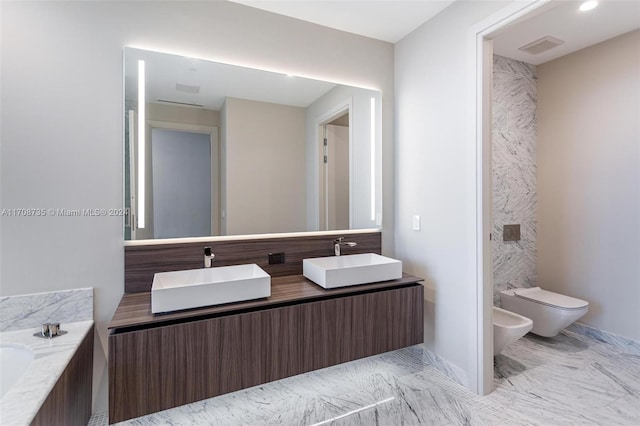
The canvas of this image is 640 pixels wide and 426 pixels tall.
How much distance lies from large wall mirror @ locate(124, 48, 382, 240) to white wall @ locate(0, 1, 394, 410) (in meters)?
0.10

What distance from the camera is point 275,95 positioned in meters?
2.26

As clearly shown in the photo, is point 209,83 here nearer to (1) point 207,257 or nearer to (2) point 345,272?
(1) point 207,257

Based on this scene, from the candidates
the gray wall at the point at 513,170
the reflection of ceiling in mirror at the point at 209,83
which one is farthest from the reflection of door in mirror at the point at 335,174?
the gray wall at the point at 513,170

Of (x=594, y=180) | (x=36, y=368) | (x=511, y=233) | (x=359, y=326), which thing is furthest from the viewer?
(x=511, y=233)

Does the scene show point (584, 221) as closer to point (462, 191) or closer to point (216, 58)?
point (462, 191)

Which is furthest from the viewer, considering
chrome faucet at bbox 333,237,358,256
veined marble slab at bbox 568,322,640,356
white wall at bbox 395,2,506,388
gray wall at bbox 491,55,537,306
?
gray wall at bbox 491,55,537,306

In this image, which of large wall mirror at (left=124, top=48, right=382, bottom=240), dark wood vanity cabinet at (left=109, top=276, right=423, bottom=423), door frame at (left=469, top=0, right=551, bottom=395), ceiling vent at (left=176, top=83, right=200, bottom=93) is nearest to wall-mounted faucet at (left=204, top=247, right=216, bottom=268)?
large wall mirror at (left=124, top=48, right=382, bottom=240)

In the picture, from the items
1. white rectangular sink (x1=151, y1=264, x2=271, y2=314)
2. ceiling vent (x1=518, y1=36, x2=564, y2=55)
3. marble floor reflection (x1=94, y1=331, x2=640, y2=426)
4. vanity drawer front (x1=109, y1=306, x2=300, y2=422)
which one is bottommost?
marble floor reflection (x1=94, y1=331, x2=640, y2=426)

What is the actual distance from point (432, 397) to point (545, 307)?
146cm

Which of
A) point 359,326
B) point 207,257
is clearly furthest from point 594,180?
point 207,257

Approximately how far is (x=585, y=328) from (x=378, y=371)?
2.11 m

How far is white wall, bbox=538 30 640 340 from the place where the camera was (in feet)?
8.34

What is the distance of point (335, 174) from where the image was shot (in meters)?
2.50

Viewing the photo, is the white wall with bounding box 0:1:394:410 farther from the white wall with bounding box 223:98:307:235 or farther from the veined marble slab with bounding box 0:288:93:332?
the white wall with bounding box 223:98:307:235
